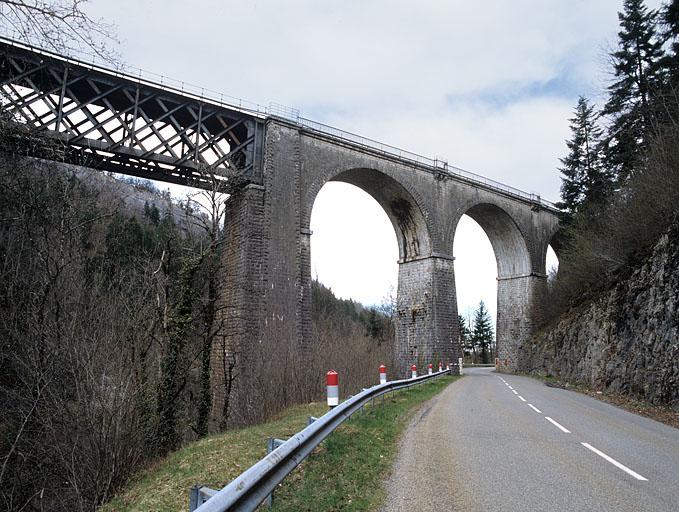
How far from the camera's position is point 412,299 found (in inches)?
1152

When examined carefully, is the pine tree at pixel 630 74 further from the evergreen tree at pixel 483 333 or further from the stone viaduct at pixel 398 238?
the evergreen tree at pixel 483 333

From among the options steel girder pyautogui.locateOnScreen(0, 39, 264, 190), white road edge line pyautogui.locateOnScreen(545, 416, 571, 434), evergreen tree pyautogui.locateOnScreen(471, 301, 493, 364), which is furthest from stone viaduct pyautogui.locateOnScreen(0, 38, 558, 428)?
evergreen tree pyautogui.locateOnScreen(471, 301, 493, 364)

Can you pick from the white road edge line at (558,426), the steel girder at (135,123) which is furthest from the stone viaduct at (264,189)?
the white road edge line at (558,426)

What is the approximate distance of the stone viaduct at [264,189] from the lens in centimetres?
1698

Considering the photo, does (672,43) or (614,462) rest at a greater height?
(672,43)

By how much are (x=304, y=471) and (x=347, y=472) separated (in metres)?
0.51

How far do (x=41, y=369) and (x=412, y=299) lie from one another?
21592 millimetres

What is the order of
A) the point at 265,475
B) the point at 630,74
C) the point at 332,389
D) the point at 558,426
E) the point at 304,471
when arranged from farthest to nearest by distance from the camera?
the point at 630,74
the point at 558,426
the point at 332,389
the point at 304,471
the point at 265,475

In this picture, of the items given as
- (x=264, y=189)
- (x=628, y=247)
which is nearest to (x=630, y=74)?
(x=628, y=247)

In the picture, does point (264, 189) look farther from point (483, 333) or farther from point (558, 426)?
point (483, 333)

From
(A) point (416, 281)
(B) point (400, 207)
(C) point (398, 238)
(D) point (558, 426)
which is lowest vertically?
(D) point (558, 426)

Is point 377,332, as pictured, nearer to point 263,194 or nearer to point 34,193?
point 263,194

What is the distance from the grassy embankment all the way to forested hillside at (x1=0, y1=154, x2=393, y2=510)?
4.48ft

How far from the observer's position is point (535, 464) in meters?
5.93
